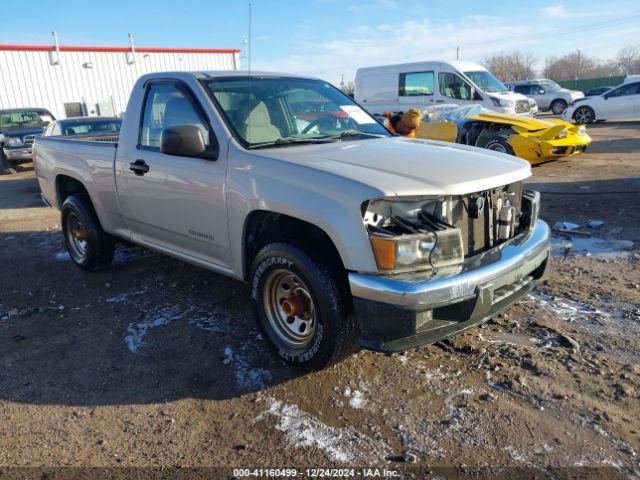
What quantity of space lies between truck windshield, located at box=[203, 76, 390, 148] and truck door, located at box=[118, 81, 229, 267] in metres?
0.22

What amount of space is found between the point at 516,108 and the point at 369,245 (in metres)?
13.4

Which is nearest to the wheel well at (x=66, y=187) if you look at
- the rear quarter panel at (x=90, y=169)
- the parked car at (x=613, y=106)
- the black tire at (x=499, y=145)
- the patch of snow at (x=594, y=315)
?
the rear quarter panel at (x=90, y=169)

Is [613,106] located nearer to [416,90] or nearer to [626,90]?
[626,90]

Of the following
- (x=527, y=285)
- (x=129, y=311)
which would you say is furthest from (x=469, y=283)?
(x=129, y=311)

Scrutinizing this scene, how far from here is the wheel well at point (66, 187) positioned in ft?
18.4

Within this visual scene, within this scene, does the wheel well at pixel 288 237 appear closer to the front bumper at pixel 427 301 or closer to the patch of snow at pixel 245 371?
the front bumper at pixel 427 301

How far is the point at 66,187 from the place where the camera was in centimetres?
576

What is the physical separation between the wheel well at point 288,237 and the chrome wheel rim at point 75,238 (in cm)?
280

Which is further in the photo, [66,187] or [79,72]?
[79,72]

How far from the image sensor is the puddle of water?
5.30m

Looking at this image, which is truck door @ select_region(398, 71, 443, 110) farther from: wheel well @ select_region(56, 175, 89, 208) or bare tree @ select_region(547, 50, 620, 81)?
bare tree @ select_region(547, 50, 620, 81)

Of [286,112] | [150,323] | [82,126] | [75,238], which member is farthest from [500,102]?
[150,323]

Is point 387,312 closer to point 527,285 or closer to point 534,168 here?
point 527,285

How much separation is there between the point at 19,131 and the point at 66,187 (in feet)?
37.9
